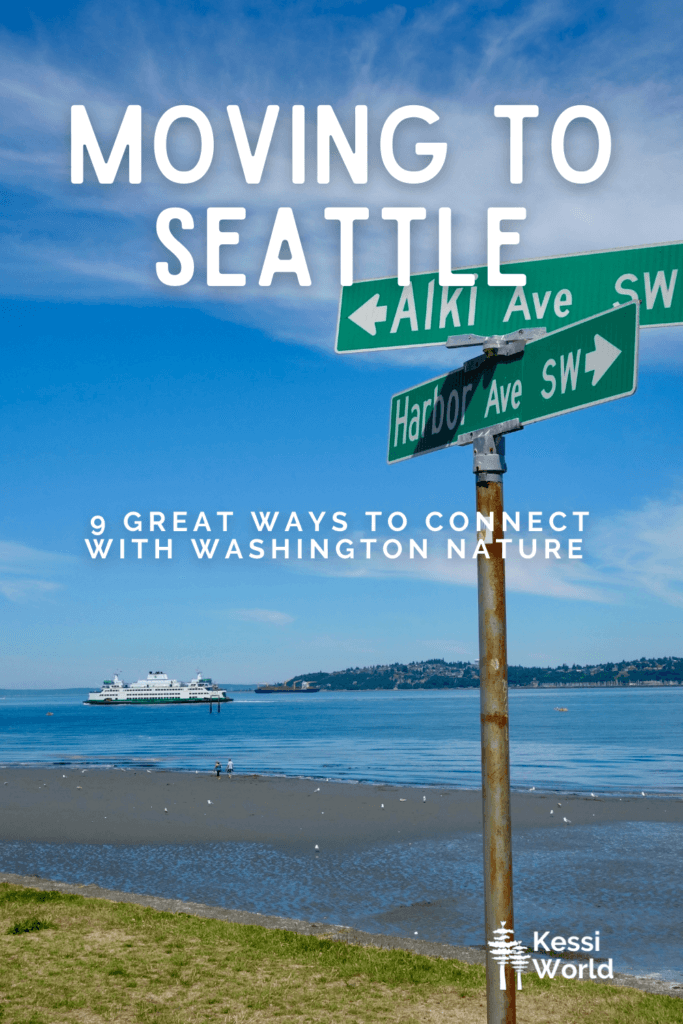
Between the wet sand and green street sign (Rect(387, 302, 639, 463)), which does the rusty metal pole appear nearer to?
green street sign (Rect(387, 302, 639, 463))

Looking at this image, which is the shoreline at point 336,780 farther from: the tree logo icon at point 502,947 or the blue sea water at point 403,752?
the tree logo icon at point 502,947

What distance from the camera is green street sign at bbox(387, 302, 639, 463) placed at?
3.46m

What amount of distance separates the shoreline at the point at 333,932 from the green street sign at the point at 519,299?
673 centimetres

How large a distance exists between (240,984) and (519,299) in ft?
22.2

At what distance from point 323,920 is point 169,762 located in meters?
47.1

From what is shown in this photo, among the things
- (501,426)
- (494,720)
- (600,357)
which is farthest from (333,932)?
(600,357)

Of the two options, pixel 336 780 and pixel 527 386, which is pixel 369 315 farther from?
pixel 336 780

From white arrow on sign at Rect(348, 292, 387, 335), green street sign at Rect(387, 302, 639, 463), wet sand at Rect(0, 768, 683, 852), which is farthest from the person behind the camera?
wet sand at Rect(0, 768, 683, 852)

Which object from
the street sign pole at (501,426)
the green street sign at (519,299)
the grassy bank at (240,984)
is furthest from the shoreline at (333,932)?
the green street sign at (519,299)

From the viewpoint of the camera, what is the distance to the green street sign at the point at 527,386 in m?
3.46

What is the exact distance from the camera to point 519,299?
411cm

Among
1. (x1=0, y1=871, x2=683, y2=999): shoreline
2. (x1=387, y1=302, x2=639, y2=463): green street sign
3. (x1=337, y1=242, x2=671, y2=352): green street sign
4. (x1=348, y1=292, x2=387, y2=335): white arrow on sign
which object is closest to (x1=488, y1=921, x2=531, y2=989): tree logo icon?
(x1=387, y1=302, x2=639, y2=463): green street sign

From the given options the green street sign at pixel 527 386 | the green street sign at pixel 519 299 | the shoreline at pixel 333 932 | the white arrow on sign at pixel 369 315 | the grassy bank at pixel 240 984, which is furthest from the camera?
the shoreline at pixel 333 932

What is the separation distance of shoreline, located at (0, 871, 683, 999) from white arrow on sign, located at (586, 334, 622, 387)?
674 centimetres
